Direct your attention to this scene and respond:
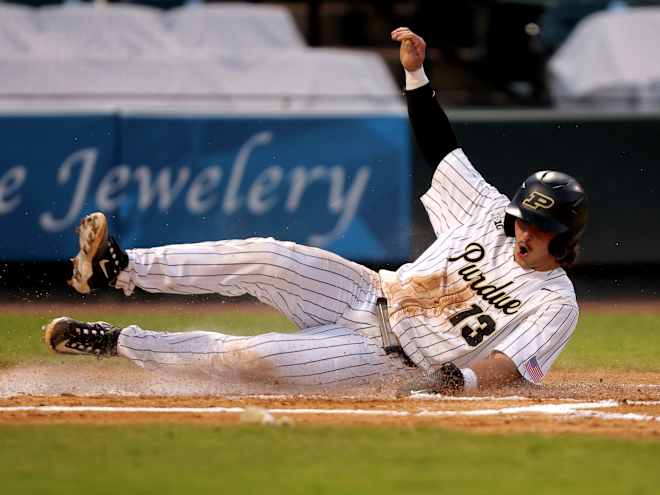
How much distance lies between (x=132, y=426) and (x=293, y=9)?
38.0 ft

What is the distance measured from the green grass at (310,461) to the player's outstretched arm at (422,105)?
178 cm

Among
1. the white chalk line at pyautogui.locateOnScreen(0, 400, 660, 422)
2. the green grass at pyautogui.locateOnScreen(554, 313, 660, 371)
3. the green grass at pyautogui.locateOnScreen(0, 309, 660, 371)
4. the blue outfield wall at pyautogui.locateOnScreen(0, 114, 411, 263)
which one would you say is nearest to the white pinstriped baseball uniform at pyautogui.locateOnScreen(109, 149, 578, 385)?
the white chalk line at pyautogui.locateOnScreen(0, 400, 660, 422)

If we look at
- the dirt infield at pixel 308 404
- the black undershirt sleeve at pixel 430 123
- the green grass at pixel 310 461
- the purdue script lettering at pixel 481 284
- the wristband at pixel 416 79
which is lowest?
the dirt infield at pixel 308 404

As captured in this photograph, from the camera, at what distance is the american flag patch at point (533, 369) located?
18.7ft

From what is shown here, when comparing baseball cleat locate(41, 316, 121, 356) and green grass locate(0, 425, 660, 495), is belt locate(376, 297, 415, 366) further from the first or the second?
baseball cleat locate(41, 316, 121, 356)

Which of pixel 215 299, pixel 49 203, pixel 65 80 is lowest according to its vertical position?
pixel 215 299

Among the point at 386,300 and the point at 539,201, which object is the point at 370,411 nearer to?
the point at 386,300

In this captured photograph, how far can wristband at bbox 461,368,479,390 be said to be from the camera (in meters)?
5.69

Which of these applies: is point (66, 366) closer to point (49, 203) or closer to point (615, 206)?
point (49, 203)

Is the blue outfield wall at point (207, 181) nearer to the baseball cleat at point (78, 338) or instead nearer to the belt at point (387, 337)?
the baseball cleat at point (78, 338)

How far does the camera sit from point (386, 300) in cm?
614

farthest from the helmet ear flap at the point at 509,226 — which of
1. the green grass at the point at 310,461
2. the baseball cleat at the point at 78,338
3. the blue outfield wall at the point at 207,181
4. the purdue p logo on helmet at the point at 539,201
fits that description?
the blue outfield wall at the point at 207,181

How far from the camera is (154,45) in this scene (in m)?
13.9

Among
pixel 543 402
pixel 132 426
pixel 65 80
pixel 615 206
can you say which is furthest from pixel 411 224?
pixel 132 426
